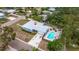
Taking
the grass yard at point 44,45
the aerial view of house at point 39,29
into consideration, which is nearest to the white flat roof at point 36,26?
the aerial view of house at point 39,29

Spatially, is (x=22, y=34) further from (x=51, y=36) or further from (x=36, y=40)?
(x=51, y=36)

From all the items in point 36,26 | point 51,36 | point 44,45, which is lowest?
point 44,45

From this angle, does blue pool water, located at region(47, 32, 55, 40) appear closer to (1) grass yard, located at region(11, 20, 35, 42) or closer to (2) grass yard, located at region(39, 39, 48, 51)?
→ (2) grass yard, located at region(39, 39, 48, 51)

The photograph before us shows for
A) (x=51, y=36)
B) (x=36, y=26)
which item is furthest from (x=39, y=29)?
(x=51, y=36)

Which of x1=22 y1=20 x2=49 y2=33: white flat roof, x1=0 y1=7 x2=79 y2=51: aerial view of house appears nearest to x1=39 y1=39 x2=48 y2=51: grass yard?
x1=0 y1=7 x2=79 y2=51: aerial view of house

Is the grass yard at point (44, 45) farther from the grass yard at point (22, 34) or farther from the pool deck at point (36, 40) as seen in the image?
the grass yard at point (22, 34)

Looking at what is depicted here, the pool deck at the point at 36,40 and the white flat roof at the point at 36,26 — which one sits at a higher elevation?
the white flat roof at the point at 36,26

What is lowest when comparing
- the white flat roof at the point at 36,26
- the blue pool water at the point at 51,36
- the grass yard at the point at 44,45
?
the grass yard at the point at 44,45
